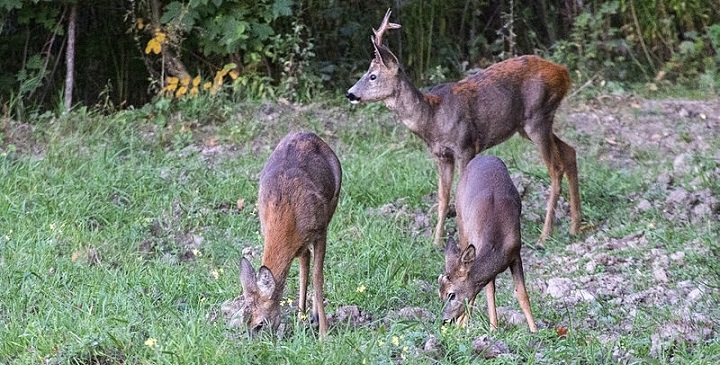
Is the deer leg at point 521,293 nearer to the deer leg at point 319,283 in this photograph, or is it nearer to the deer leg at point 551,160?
the deer leg at point 319,283

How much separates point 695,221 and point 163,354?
4.11 m

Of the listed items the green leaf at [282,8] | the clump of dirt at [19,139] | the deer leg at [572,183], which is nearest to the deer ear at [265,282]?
the deer leg at [572,183]

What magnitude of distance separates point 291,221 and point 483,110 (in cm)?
299

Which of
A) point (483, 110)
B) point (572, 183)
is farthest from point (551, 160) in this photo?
point (483, 110)

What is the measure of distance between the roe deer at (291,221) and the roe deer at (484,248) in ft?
2.25

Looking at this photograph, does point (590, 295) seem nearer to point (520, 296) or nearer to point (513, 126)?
point (520, 296)

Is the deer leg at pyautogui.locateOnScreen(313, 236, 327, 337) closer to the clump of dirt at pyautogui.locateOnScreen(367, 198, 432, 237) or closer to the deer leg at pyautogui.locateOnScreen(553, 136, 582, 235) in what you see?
the clump of dirt at pyautogui.locateOnScreen(367, 198, 432, 237)

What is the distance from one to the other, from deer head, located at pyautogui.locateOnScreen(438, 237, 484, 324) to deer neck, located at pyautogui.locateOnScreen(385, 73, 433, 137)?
2833 mm

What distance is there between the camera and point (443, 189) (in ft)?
26.6

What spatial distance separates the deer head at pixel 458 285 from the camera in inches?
222

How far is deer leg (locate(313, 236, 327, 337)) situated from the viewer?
5758 mm

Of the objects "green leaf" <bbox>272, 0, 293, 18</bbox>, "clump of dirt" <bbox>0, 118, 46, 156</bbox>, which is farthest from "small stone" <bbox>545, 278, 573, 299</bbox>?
"clump of dirt" <bbox>0, 118, 46, 156</bbox>

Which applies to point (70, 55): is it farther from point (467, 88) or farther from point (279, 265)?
point (279, 265)

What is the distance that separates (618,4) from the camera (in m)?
12.7
